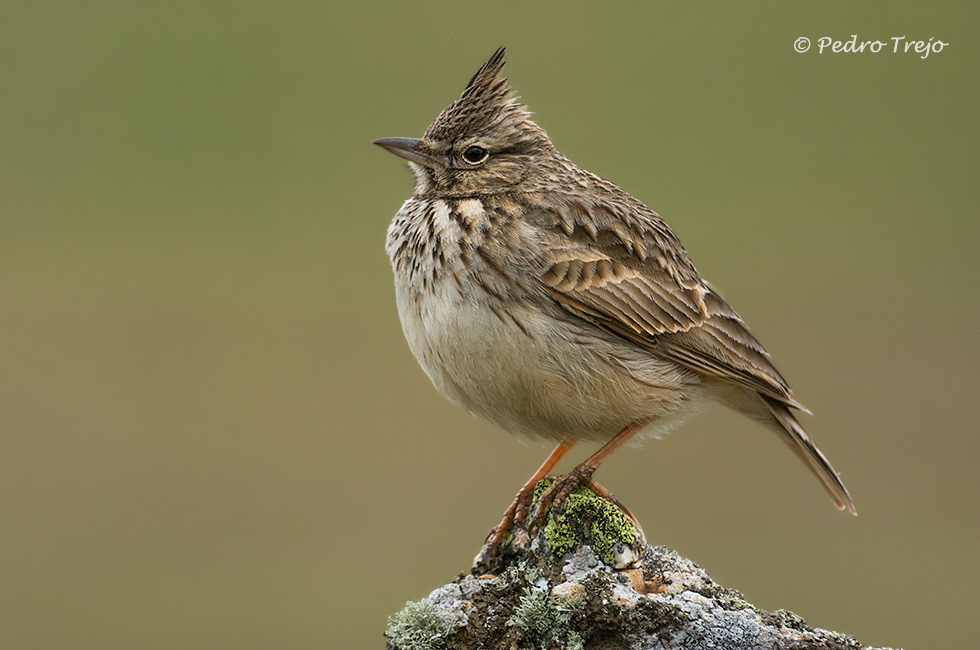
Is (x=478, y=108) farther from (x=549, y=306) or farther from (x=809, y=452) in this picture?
(x=809, y=452)

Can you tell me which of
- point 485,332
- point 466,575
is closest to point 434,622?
point 466,575

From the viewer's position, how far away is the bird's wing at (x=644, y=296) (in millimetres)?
5188

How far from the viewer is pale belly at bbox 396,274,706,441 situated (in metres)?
4.92

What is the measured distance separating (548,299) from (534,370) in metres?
0.39

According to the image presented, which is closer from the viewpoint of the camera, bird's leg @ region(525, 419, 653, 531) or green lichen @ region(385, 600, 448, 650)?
green lichen @ region(385, 600, 448, 650)

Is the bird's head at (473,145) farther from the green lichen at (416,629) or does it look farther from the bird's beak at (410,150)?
the green lichen at (416,629)

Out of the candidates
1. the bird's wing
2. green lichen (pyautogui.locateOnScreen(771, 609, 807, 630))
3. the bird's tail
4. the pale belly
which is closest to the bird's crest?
the bird's wing

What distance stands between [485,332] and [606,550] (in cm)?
125

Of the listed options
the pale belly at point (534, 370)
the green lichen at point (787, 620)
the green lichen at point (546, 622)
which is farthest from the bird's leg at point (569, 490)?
the green lichen at point (787, 620)

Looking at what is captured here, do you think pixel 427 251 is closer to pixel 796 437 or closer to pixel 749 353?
pixel 749 353

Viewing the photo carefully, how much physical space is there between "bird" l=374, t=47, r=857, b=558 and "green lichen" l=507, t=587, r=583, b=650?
0.67 m

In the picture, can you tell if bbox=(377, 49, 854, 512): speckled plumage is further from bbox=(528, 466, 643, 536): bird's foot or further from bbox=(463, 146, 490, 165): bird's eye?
bbox=(528, 466, 643, 536): bird's foot

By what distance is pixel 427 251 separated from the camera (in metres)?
5.22

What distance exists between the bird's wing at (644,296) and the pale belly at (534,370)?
120 millimetres
